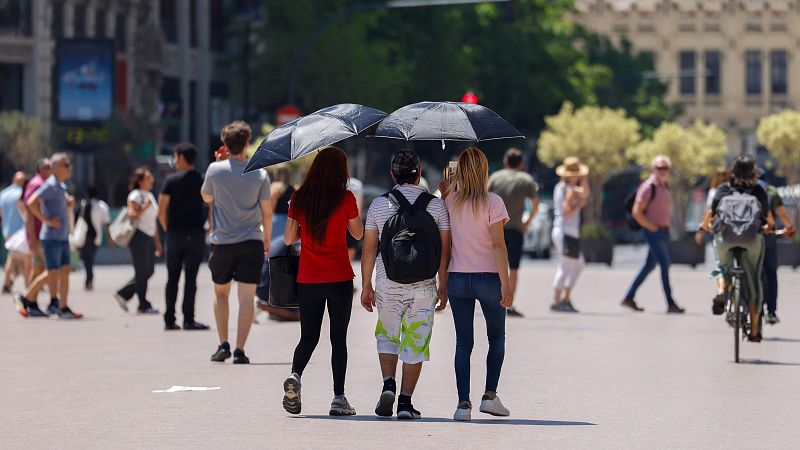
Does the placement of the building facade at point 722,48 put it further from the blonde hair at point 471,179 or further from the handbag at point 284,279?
the blonde hair at point 471,179

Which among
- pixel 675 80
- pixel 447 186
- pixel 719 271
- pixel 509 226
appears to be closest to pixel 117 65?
pixel 509 226

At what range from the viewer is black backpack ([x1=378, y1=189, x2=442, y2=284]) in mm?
11008

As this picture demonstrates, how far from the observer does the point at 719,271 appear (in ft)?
51.6

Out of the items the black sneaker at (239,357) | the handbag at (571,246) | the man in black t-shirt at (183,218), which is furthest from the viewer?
the handbag at (571,246)

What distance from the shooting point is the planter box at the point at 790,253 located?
3459 cm

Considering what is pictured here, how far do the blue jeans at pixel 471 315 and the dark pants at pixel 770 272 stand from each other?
5929 mm

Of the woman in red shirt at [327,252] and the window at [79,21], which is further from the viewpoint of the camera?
the window at [79,21]

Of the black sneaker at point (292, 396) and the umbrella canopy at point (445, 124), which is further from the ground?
the umbrella canopy at point (445, 124)

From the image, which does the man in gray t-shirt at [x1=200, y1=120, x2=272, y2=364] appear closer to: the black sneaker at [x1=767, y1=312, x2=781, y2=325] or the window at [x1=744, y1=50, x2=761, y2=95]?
the black sneaker at [x1=767, y1=312, x2=781, y2=325]

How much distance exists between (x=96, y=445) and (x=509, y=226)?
10.2 m

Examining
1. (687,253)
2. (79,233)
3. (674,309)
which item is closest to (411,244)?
(674,309)

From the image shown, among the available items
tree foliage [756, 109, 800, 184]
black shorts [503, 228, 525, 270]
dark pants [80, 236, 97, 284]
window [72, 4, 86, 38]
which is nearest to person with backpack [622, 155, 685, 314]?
black shorts [503, 228, 525, 270]

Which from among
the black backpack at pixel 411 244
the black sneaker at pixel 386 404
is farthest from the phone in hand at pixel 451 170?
the black sneaker at pixel 386 404

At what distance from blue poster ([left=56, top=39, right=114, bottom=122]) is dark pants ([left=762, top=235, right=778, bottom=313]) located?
104 ft
